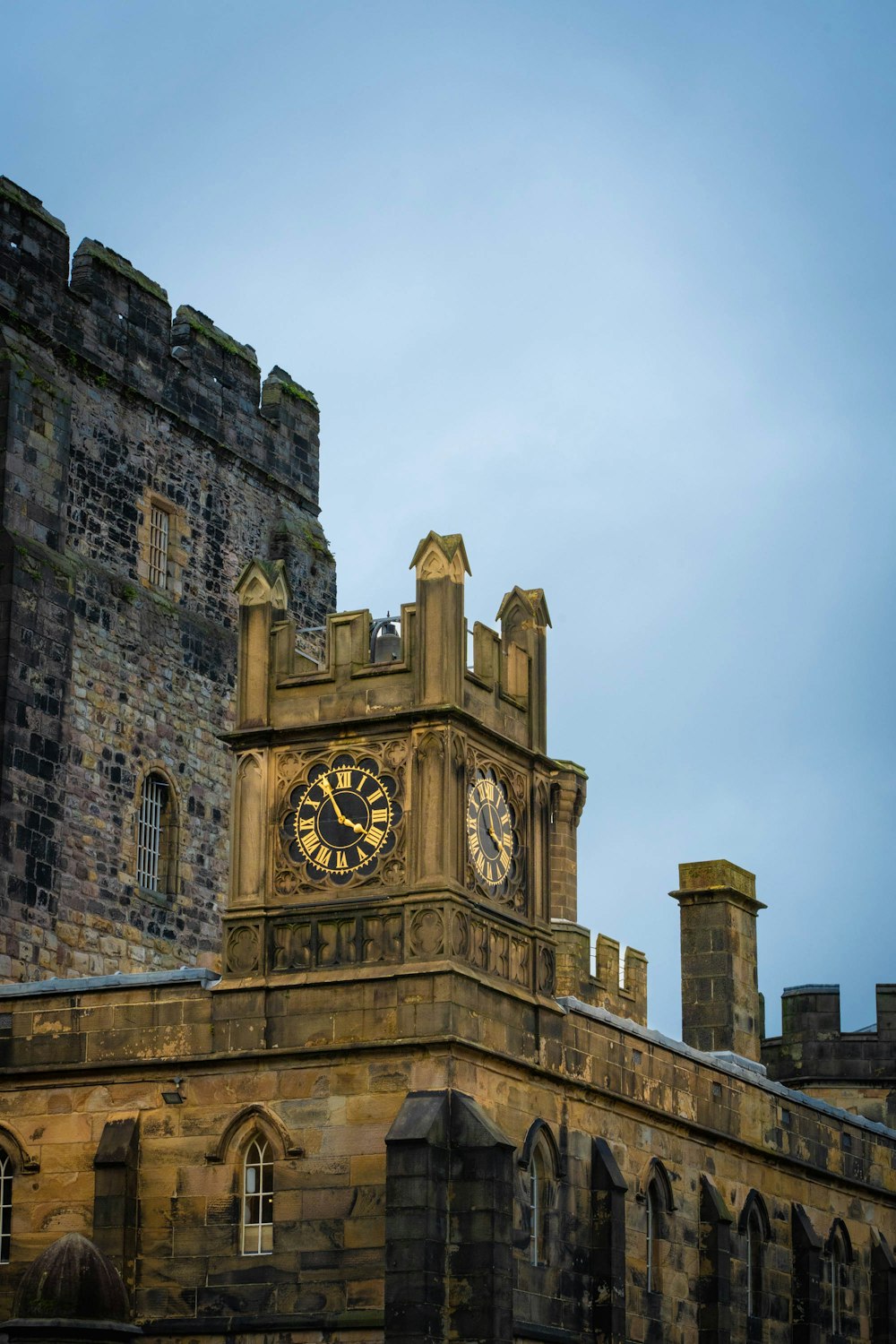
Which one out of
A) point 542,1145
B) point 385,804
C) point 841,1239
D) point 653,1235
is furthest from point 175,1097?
point 841,1239

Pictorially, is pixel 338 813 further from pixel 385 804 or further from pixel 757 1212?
pixel 757 1212

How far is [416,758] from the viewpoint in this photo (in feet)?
107

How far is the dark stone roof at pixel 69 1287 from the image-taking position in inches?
1155

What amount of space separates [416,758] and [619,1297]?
7.20 metres

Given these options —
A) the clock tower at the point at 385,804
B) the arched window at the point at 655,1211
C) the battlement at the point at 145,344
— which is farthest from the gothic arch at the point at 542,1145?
the battlement at the point at 145,344

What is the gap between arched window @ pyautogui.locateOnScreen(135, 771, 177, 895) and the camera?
42438mm

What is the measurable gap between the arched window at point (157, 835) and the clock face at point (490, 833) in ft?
32.4

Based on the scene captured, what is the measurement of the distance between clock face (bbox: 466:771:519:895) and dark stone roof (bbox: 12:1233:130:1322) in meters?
6.51

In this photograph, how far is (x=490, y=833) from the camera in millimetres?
33469

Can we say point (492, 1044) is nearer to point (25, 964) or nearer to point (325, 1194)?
point (325, 1194)

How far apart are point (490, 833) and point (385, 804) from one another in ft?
4.78

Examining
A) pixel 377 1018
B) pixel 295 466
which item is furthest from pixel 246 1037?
pixel 295 466

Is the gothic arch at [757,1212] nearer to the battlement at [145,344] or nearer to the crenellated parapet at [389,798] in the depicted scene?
the crenellated parapet at [389,798]

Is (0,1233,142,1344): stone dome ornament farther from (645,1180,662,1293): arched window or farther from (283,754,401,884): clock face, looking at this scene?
(645,1180,662,1293): arched window
